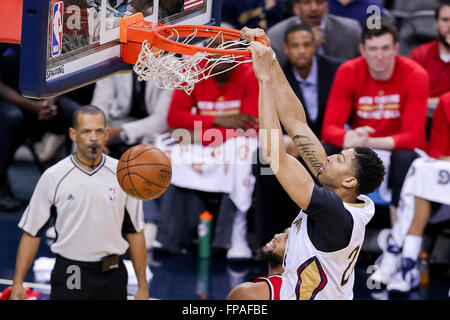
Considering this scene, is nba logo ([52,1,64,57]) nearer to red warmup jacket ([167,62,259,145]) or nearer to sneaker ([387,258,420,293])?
red warmup jacket ([167,62,259,145])

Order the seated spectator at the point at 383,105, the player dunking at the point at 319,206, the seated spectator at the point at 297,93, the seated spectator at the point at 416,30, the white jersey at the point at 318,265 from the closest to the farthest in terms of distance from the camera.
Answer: the player dunking at the point at 319,206
the white jersey at the point at 318,265
the seated spectator at the point at 383,105
the seated spectator at the point at 297,93
the seated spectator at the point at 416,30

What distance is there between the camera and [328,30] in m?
7.71

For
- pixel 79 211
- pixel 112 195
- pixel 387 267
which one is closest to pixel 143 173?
pixel 112 195

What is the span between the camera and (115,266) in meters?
5.19

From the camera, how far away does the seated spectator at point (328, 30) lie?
7668 mm

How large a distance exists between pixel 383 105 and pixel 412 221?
1.03 meters

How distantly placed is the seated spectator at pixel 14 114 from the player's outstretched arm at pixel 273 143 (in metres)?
4.39

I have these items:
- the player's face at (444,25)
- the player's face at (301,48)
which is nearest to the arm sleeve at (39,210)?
the player's face at (301,48)

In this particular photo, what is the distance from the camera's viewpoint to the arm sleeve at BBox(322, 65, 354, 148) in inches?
272

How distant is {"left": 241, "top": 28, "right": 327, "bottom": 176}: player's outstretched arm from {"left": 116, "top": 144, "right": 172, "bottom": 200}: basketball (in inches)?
30.8

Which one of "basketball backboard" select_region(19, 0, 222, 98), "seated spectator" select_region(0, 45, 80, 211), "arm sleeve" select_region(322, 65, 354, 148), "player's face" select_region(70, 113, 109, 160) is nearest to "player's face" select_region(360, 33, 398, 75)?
"arm sleeve" select_region(322, 65, 354, 148)

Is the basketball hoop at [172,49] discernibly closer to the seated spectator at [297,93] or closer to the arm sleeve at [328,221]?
the arm sleeve at [328,221]

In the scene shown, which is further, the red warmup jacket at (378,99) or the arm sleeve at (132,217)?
the red warmup jacket at (378,99)

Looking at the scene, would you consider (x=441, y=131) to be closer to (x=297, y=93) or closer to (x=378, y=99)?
(x=378, y=99)
